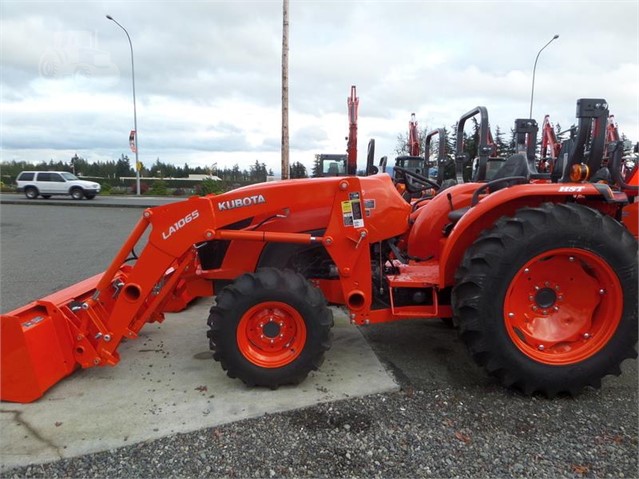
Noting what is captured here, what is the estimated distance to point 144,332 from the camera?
13.5ft

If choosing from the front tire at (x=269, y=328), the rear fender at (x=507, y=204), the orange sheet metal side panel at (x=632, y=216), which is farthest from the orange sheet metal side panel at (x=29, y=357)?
the orange sheet metal side panel at (x=632, y=216)

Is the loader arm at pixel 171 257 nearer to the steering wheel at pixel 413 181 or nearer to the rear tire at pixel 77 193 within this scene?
the steering wheel at pixel 413 181

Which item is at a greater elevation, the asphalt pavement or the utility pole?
the utility pole

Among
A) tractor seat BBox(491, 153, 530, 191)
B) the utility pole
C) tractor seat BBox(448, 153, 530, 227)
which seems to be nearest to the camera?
tractor seat BBox(448, 153, 530, 227)

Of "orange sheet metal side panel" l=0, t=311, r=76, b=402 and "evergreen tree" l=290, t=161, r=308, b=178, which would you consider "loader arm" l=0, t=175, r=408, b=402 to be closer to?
"orange sheet metal side panel" l=0, t=311, r=76, b=402

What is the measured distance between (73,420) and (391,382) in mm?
1999

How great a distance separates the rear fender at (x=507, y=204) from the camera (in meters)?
3.00

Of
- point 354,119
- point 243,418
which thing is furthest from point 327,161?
point 243,418

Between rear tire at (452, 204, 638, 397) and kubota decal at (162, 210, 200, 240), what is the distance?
5.84 ft

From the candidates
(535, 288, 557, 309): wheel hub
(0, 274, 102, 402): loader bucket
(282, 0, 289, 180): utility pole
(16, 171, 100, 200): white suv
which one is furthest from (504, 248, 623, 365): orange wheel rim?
(16, 171, 100, 200): white suv

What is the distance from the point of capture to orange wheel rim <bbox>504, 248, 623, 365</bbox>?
2973 millimetres

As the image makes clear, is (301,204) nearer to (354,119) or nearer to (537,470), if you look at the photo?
(537,470)

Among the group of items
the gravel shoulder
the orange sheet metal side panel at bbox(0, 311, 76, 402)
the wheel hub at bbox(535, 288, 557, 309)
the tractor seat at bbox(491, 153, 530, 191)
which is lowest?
the gravel shoulder

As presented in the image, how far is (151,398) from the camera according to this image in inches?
117
